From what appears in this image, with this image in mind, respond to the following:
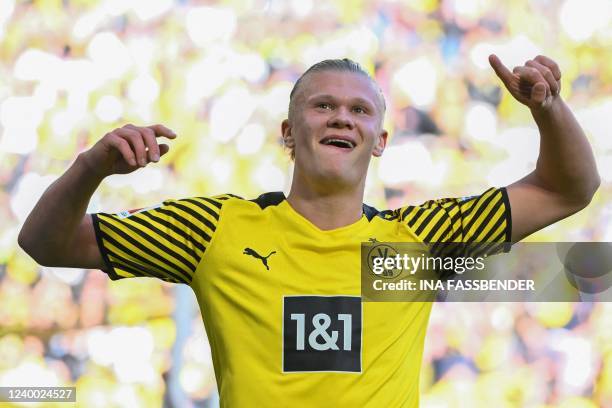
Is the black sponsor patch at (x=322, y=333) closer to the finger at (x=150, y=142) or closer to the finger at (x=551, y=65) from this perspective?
the finger at (x=150, y=142)

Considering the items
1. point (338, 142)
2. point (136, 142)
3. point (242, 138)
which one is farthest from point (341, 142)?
point (242, 138)

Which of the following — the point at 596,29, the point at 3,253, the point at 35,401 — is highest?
the point at 596,29

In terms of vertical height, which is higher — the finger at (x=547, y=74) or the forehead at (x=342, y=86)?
the forehead at (x=342, y=86)

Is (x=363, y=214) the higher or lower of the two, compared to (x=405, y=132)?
lower

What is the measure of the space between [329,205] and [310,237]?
0.07 m

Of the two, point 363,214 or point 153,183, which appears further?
point 153,183

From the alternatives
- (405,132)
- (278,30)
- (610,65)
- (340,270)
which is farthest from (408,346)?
(610,65)

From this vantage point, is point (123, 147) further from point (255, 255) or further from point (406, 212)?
point (406, 212)

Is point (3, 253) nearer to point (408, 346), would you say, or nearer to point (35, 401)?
point (35, 401)

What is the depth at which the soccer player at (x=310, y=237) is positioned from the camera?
1.02 meters

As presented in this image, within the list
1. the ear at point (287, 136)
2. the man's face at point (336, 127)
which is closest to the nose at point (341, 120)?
the man's face at point (336, 127)

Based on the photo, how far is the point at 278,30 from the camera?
7.94 feet

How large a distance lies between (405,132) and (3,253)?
3.73 feet

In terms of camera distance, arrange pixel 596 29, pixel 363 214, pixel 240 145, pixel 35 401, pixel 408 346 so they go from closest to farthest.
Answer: pixel 408 346, pixel 363 214, pixel 35 401, pixel 240 145, pixel 596 29
